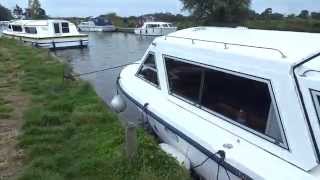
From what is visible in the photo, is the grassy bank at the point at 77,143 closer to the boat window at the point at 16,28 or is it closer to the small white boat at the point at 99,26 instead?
the boat window at the point at 16,28

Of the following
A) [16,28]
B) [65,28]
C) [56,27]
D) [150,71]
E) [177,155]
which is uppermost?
[150,71]

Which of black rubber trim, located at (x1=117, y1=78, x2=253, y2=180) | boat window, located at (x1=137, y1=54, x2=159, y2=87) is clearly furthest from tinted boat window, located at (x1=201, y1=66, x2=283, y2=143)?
boat window, located at (x1=137, y1=54, x2=159, y2=87)

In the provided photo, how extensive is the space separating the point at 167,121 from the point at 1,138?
9.44 feet

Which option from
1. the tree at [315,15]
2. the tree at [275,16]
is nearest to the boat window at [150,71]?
the tree at [315,15]

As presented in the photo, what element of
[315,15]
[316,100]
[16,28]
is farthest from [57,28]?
[315,15]

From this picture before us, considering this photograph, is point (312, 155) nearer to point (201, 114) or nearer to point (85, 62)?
point (201, 114)

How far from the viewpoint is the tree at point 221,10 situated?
57156 millimetres

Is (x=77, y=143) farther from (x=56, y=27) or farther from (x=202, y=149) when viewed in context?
(x=56, y=27)

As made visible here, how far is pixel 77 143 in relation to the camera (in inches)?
306

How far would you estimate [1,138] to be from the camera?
8.03 m

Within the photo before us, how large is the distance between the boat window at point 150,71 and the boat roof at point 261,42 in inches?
22.9

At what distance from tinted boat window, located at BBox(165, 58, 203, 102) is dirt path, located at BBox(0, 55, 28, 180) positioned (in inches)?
108

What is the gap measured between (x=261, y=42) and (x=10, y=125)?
4.98 metres

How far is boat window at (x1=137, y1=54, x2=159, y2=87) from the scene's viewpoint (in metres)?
8.95
